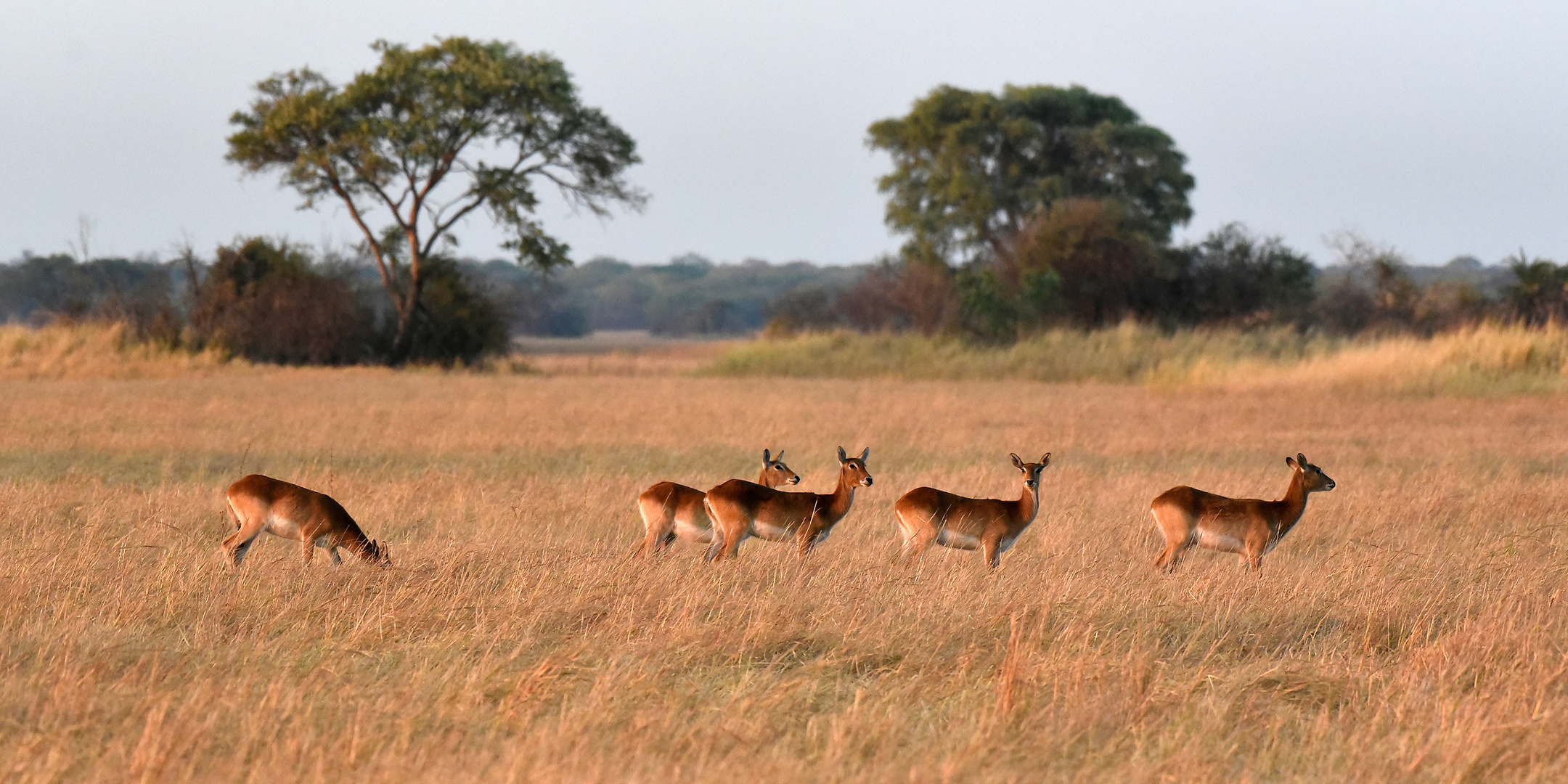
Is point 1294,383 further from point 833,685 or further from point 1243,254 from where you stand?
point 833,685

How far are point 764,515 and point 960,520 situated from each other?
3.43 feet

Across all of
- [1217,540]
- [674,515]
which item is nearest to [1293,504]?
[1217,540]

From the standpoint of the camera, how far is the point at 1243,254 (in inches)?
1596

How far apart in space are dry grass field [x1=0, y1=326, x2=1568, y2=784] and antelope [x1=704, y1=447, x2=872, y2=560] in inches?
6.2

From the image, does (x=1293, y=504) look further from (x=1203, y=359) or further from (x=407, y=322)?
(x=407, y=322)

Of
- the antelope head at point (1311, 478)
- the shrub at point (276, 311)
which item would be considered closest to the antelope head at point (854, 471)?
the antelope head at point (1311, 478)

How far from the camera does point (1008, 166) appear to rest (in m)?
48.8

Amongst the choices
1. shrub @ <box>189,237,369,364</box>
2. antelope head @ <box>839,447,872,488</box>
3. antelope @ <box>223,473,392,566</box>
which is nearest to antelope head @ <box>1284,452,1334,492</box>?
antelope head @ <box>839,447,872,488</box>

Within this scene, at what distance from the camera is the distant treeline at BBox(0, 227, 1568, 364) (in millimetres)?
33719

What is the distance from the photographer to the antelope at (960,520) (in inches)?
308

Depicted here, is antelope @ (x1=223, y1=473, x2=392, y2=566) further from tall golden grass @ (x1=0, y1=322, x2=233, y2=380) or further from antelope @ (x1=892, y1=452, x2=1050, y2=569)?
tall golden grass @ (x1=0, y1=322, x2=233, y2=380)

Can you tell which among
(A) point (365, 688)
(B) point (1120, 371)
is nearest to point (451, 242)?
(B) point (1120, 371)

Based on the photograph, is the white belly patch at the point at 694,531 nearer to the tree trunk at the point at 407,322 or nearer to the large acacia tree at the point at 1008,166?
the tree trunk at the point at 407,322

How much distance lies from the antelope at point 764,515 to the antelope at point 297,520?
172 centimetres
